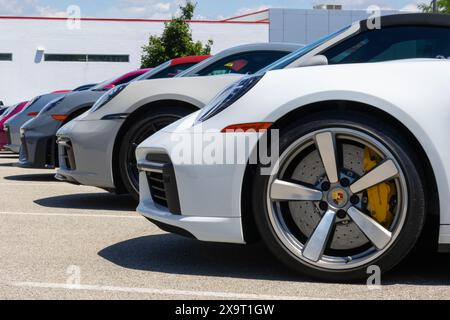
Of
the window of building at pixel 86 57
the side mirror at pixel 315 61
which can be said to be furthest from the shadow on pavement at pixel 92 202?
the window of building at pixel 86 57

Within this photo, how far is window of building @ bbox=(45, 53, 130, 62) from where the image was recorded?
4500cm

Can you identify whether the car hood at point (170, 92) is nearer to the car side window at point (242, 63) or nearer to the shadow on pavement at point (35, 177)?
the car side window at point (242, 63)

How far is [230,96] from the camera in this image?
3871 mm

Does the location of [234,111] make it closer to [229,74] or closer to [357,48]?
[357,48]

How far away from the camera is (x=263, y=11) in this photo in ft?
174

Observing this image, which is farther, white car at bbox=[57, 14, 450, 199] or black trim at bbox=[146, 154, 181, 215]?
white car at bbox=[57, 14, 450, 199]

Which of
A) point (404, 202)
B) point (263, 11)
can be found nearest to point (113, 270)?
point (404, 202)

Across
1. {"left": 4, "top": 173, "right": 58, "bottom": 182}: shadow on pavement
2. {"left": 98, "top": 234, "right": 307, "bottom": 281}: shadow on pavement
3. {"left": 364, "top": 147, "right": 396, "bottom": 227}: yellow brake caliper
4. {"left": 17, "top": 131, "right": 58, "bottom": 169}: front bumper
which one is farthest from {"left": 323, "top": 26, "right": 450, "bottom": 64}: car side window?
{"left": 4, "top": 173, "right": 58, "bottom": 182}: shadow on pavement

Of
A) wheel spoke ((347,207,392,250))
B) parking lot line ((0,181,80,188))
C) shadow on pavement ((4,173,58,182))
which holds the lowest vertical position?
shadow on pavement ((4,173,58,182))

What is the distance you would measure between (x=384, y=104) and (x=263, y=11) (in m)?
50.6

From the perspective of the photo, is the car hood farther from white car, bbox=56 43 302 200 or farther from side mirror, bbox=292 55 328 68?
side mirror, bbox=292 55 328 68

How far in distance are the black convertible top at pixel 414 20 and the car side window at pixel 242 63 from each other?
2.71 m

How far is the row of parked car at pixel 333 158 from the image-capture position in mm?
→ 3494

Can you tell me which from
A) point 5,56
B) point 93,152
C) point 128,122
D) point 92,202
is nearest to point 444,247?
point 128,122
